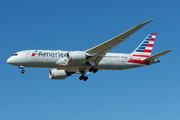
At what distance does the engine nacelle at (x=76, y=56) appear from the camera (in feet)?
125

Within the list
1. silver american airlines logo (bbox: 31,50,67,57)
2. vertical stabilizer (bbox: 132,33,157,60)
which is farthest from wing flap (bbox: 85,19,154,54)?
vertical stabilizer (bbox: 132,33,157,60)

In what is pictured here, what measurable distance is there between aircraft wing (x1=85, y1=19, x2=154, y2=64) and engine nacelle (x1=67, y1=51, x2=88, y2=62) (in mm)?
838

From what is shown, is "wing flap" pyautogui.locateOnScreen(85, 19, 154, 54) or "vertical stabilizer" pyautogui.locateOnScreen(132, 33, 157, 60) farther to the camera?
"vertical stabilizer" pyautogui.locateOnScreen(132, 33, 157, 60)

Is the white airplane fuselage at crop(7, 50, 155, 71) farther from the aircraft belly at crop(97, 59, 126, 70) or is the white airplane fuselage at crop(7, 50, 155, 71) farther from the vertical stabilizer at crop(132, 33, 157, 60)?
the vertical stabilizer at crop(132, 33, 157, 60)

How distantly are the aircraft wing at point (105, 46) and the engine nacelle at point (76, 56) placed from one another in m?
0.84

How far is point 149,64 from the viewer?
143 ft

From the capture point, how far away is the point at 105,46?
1499 inches

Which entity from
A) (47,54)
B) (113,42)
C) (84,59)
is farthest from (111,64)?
(47,54)

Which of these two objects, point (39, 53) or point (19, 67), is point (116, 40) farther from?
point (19, 67)

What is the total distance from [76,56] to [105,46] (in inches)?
156

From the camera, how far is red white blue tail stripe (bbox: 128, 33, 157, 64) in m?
43.8

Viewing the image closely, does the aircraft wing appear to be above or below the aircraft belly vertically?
above

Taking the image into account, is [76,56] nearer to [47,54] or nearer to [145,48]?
[47,54]

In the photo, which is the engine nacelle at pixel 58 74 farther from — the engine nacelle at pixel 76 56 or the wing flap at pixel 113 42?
the wing flap at pixel 113 42
